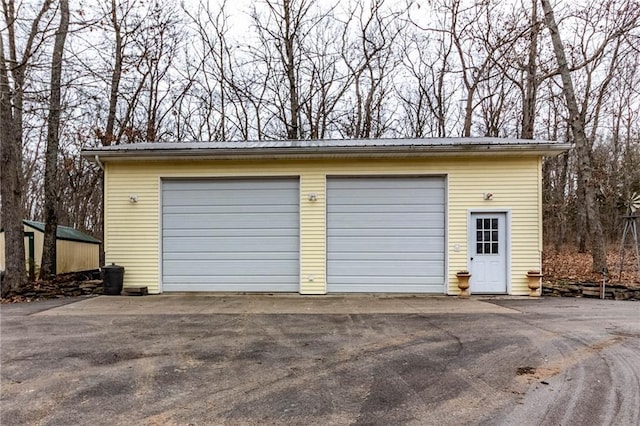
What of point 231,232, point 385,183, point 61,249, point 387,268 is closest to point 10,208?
point 61,249

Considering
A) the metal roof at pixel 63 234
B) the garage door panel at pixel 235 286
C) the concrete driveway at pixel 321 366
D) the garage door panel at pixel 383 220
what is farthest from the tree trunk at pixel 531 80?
the metal roof at pixel 63 234

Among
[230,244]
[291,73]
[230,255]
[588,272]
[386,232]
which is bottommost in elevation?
[588,272]

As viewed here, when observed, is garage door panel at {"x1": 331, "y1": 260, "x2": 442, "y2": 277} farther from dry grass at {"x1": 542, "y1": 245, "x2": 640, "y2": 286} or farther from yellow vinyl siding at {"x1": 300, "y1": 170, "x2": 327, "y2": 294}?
dry grass at {"x1": 542, "y1": 245, "x2": 640, "y2": 286}

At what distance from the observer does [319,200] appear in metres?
8.66

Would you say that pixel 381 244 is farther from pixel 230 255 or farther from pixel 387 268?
pixel 230 255

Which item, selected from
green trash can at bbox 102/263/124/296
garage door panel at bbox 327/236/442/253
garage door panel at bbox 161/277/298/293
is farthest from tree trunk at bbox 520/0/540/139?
green trash can at bbox 102/263/124/296

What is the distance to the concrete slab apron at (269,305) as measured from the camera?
22.3 feet

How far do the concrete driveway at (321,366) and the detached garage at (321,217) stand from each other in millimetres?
1777

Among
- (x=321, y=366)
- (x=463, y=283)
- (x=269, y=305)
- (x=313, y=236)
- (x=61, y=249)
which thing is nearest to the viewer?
(x=321, y=366)

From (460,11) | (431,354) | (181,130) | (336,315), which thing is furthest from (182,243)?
(460,11)

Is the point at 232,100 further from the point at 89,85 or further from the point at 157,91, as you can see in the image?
the point at 89,85

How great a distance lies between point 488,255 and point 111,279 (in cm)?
816

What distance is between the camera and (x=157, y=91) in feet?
55.6

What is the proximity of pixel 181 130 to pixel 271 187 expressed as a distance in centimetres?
1088
